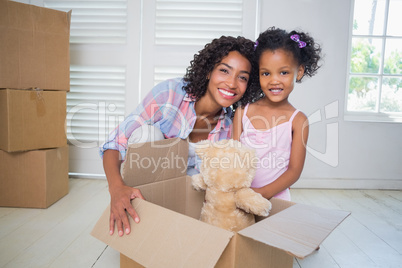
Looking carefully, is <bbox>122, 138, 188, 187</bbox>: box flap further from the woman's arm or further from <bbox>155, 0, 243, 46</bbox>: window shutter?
<bbox>155, 0, 243, 46</bbox>: window shutter

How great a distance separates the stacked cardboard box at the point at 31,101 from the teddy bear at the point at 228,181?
112 cm

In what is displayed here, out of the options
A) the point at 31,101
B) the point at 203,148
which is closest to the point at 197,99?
the point at 203,148

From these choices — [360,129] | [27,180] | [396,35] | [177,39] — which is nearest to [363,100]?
[360,129]

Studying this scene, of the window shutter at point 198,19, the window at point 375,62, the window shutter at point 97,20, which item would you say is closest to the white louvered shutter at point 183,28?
the window shutter at point 198,19

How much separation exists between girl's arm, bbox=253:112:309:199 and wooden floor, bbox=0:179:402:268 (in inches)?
13.3

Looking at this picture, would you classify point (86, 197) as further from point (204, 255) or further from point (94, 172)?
point (204, 255)

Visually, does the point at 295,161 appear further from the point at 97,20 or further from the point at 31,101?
the point at 97,20

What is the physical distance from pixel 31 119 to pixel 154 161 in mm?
954

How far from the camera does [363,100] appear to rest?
2.40 m

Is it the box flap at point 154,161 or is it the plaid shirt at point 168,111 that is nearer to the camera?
the box flap at point 154,161

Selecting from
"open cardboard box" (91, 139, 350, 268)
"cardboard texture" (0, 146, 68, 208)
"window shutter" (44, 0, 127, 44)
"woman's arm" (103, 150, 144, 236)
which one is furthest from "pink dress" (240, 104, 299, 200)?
"window shutter" (44, 0, 127, 44)

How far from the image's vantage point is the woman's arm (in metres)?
0.83

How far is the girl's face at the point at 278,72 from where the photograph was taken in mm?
1206

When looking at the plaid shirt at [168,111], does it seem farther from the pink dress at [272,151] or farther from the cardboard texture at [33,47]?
the cardboard texture at [33,47]
